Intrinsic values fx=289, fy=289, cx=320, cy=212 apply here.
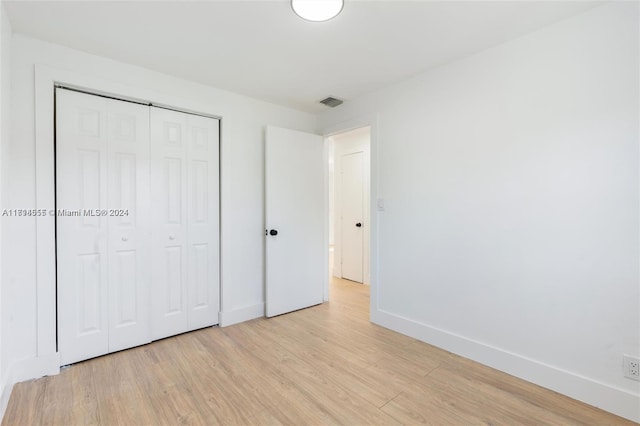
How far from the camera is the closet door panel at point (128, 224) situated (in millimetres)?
2391

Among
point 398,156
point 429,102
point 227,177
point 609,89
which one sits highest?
point 429,102

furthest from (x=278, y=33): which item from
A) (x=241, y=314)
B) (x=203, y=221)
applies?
(x=241, y=314)

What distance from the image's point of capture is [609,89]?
1.74m

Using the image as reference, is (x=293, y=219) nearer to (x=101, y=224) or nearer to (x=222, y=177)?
(x=222, y=177)

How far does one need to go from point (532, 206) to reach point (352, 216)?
9.88 ft

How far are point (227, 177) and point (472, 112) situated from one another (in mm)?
→ 2331

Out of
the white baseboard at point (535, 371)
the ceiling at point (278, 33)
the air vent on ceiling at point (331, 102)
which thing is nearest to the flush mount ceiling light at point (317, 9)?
the ceiling at point (278, 33)

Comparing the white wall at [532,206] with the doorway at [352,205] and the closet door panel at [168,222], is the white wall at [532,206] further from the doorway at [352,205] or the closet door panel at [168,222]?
the closet door panel at [168,222]

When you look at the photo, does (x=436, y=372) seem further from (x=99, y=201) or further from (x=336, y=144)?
(x=336, y=144)

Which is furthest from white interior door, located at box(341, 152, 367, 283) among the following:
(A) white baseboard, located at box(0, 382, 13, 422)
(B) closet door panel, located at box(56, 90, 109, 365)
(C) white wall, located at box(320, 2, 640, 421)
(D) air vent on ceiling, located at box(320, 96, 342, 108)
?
(A) white baseboard, located at box(0, 382, 13, 422)

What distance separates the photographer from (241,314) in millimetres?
3098

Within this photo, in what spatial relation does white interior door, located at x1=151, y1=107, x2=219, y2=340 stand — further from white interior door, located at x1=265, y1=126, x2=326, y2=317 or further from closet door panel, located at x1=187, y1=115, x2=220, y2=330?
white interior door, located at x1=265, y1=126, x2=326, y2=317

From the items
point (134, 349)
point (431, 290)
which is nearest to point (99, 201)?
point (134, 349)

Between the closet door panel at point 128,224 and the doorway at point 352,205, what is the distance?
2.83 metres
